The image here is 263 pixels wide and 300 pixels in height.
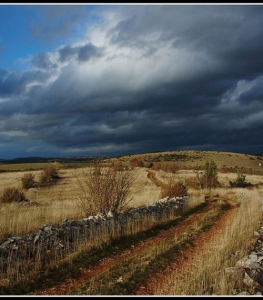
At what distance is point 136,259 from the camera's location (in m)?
9.40

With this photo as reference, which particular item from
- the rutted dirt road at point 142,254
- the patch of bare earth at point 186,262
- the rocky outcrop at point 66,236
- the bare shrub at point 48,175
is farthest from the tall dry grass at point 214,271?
the bare shrub at point 48,175

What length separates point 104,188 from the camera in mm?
15312

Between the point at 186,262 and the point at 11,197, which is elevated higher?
the point at 186,262

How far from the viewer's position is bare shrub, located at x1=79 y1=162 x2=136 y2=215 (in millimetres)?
15344

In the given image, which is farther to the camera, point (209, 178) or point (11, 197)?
point (209, 178)

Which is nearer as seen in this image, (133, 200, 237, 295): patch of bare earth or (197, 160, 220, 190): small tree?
(133, 200, 237, 295): patch of bare earth

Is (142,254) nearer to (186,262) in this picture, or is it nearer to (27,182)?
(186,262)

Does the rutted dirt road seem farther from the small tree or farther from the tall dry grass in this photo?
the small tree

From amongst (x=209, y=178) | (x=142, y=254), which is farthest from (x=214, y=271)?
(x=209, y=178)

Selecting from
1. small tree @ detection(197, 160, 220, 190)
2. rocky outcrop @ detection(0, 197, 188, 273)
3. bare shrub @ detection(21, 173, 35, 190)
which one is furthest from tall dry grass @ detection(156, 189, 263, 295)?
bare shrub @ detection(21, 173, 35, 190)

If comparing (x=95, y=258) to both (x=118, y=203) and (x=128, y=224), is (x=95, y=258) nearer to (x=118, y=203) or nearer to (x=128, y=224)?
(x=128, y=224)

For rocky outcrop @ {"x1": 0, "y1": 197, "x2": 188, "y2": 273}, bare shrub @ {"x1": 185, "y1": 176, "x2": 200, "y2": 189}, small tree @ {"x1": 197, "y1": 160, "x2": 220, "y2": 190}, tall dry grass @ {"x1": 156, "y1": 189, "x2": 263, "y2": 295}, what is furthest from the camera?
bare shrub @ {"x1": 185, "y1": 176, "x2": 200, "y2": 189}

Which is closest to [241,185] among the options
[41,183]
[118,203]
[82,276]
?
[41,183]

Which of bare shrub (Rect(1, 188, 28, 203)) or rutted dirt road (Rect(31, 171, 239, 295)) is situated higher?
rutted dirt road (Rect(31, 171, 239, 295))
